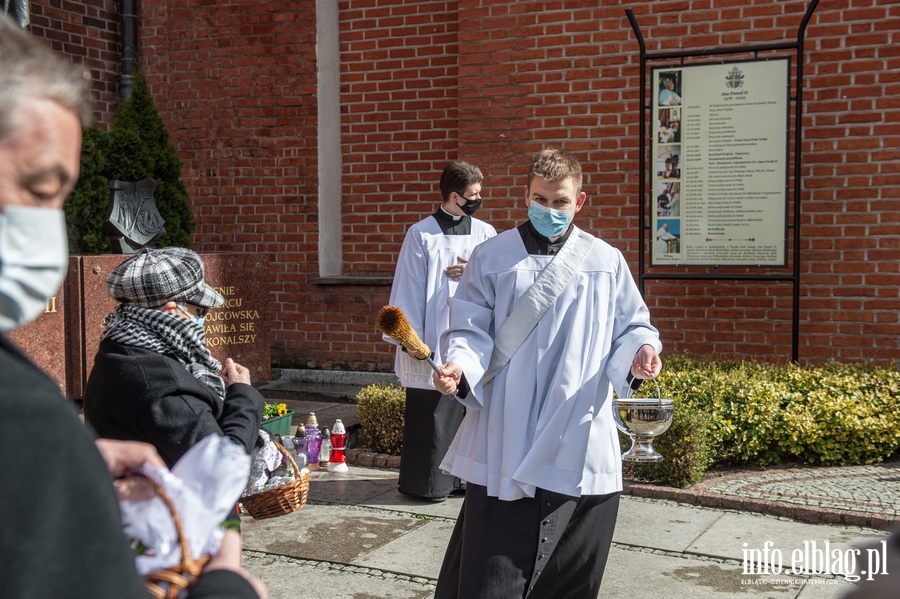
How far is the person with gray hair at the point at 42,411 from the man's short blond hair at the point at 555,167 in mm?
2485

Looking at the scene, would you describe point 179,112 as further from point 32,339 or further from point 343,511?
point 343,511

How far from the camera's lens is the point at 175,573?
1104mm

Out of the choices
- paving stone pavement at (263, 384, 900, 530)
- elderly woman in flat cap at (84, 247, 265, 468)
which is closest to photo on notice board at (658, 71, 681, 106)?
paving stone pavement at (263, 384, 900, 530)

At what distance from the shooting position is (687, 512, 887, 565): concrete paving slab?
493cm

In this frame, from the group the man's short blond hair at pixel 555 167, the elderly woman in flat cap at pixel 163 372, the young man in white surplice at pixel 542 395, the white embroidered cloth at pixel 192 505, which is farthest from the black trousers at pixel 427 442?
the white embroidered cloth at pixel 192 505

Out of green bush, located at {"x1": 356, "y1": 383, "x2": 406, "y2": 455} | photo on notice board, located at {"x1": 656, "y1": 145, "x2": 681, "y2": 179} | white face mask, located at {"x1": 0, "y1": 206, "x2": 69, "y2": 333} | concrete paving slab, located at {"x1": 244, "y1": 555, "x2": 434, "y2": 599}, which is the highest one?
photo on notice board, located at {"x1": 656, "y1": 145, "x2": 681, "y2": 179}

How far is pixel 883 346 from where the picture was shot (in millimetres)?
7727

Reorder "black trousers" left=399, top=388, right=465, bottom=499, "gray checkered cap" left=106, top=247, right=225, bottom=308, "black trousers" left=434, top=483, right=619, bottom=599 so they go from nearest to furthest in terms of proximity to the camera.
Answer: "gray checkered cap" left=106, top=247, right=225, bottom=308, "black trousers" left=434, top=483, right=619, bottom=599, "black trousers" left=399, top=388, right=465, bottom=499

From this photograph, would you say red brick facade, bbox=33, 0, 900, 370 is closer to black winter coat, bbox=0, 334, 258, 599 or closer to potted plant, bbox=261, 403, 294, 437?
potted plant, bbox=261, 403, 294, 437

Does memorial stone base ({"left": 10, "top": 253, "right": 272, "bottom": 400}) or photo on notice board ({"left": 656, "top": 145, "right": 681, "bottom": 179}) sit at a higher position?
photo on notice board ({"left": 656, "top": 145, "right": 681, "bottom": 179})

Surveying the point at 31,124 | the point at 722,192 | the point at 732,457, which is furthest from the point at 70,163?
the point at 722,192

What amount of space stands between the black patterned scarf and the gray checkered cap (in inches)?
1.5

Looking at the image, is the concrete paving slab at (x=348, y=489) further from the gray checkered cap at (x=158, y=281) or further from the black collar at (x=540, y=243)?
the gray checkered cap at (x=158, y=281)

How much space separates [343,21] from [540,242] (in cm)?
708
